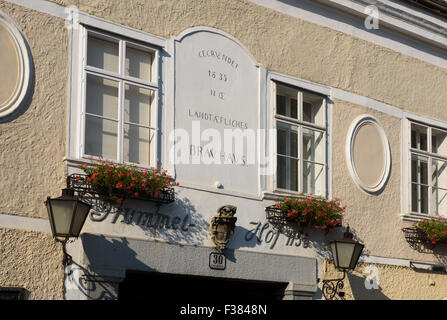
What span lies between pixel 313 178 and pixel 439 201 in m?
2.39

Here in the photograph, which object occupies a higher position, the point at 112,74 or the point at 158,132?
the point at 112,74

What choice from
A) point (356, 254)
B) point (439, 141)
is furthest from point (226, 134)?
point (439, 141)

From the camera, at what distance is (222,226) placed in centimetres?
943

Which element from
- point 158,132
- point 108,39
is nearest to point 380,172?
point 158,132

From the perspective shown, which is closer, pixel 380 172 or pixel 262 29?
pixel 262 29

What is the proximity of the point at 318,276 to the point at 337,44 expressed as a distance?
3.11 metres

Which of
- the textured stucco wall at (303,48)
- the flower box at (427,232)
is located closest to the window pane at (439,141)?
the textured stucco wall at (303,48)

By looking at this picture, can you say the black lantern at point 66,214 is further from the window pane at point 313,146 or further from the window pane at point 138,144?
the window pane at point 313,146

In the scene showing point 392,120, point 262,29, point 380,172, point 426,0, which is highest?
point 426,0

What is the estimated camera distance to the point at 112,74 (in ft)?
29.5

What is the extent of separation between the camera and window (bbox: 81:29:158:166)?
29.1 feet

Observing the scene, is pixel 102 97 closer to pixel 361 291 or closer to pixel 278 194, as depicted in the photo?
pixel 278 194

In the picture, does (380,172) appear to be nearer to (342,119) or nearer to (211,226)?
(342,119)

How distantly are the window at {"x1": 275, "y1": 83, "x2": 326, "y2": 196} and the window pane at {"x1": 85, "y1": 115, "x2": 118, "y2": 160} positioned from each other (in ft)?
7.46
